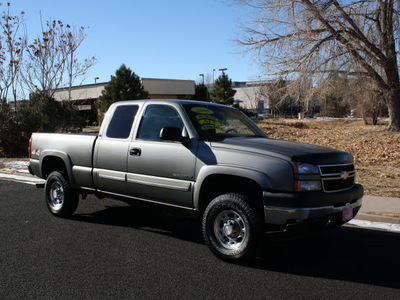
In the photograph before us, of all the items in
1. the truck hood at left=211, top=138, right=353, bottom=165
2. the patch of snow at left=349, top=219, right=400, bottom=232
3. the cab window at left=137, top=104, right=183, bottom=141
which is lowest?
the patch of snow at left=349, top=219, right=400, bottom=232

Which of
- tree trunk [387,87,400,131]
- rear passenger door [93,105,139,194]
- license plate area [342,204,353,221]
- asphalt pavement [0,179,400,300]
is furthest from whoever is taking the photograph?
tree trunk [387,87,400,131]

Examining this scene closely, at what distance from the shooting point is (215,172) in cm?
440

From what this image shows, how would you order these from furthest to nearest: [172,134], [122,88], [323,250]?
[122,88] < [323,250] < [172,134]

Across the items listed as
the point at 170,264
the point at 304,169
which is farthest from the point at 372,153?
the point at 170,264

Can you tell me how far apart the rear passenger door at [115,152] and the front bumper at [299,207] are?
228 cm

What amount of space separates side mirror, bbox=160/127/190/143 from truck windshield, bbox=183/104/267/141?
0.95 ft

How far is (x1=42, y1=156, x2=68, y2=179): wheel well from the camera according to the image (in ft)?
21.9

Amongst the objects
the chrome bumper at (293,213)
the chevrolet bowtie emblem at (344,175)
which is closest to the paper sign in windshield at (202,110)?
the chrome bumper at (293,213)

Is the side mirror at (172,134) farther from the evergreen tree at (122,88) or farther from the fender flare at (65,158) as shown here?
the evergreen tree at (122,88)

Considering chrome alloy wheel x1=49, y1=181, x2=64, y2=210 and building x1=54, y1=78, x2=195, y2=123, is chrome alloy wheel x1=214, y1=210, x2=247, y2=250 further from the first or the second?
building x1=54, y1=78, x2=195, y2=123

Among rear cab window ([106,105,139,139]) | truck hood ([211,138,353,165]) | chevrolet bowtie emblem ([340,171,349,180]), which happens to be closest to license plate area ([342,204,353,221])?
chevrolet bowtie emblem ([340,171,349,180])

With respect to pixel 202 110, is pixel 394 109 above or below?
above

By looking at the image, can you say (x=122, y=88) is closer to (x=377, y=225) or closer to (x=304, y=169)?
(x=377, y=225)

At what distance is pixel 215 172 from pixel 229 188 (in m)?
0.41
